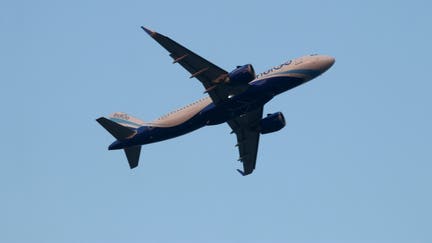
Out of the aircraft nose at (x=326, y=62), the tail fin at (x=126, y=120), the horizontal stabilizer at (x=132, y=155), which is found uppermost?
the aircraft nose at (x=326, y=62)

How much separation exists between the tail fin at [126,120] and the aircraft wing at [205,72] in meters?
10.9

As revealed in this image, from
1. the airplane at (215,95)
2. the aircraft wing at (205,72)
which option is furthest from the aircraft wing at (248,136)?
the aircraft wing at (205,72)

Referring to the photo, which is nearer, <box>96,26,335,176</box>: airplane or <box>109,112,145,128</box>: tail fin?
<box>96,26,335,176</box>: airplane

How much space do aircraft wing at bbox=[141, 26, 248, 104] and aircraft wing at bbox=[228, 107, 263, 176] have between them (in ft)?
30.6

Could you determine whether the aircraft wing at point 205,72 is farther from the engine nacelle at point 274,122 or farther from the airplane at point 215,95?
the engine nacelle at point 274,122

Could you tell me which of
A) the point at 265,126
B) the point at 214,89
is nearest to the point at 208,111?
the point at 214,89

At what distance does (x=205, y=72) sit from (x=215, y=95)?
3.20m

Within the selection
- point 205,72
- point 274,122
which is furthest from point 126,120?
point 274,122

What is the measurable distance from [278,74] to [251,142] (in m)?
15.2

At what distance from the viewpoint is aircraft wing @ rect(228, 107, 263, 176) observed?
105938 millimetres

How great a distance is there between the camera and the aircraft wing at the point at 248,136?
106m

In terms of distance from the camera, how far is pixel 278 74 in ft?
315

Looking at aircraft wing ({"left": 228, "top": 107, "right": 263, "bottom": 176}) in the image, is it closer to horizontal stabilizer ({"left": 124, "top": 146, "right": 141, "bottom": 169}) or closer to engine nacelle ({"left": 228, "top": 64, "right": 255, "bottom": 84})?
engine nacelle ({"left": 228, "top": 64, "right": 255, "bottom": 84})

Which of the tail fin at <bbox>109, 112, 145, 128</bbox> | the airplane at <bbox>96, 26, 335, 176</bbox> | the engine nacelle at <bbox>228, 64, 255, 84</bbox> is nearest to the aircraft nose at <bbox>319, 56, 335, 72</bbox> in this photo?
the airplane at <bbox>96, 26, 335, 176</bbox>
